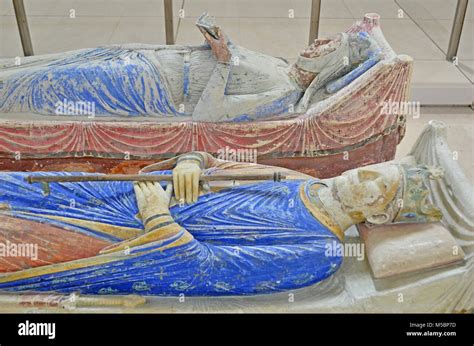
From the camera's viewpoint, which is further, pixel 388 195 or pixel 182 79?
pixel 182 79

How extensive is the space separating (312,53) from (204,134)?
2.91ft

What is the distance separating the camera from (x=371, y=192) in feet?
10.0

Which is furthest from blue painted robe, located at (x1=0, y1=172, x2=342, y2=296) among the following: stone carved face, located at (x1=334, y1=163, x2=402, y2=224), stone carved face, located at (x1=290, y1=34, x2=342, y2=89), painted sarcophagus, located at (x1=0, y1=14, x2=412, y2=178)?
stone carved face, located at (x1=290, y1=34, x2=342, y2=89)

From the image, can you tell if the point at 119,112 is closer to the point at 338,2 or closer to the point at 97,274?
the point at 97,274

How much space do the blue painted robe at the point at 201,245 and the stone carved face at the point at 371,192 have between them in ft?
0.58

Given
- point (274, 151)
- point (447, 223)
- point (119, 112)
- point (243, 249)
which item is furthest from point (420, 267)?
point (119, 112)

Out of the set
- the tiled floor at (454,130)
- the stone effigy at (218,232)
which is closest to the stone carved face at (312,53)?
the tiled floor at (454,130)

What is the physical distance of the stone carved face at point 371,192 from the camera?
3053 mm

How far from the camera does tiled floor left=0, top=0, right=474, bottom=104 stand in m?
6.03

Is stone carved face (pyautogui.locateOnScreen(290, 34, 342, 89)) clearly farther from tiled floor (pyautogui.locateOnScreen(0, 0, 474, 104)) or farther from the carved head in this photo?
tiled floor (pyautogui.locateOnScreen(0, 0, 474, 104))

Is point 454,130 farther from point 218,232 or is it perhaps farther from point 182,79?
point 218,232

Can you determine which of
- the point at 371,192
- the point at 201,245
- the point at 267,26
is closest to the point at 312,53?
the point at 371,192

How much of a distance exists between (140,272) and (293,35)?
407 centimetres

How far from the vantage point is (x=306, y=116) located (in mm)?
4160
